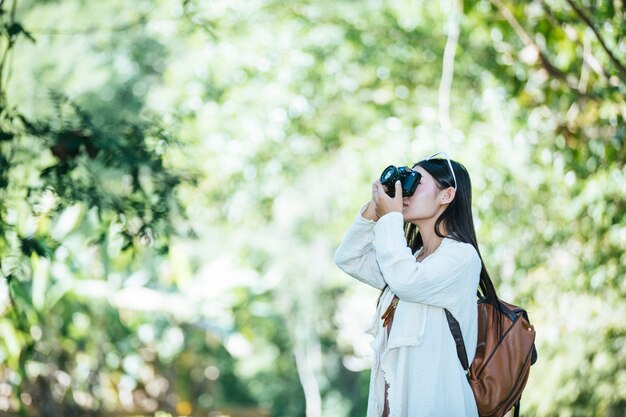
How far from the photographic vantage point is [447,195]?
92.4 inches

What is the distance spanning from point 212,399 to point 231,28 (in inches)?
272

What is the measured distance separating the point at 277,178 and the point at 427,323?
7.11m

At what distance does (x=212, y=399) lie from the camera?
13.1m

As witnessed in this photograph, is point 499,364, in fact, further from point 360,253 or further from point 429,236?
point 360,253

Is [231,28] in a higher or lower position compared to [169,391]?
higher

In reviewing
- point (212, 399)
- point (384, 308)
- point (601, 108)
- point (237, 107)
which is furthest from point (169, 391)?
point (384, 308)

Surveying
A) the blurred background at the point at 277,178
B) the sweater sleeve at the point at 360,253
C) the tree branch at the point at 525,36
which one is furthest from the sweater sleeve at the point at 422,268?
the tree branch at the point at 525,36

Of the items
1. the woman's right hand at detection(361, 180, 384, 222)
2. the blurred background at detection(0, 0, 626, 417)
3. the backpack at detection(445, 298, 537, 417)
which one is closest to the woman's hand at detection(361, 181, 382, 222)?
the woman's right hand at detection(361, 180, 384, 222)

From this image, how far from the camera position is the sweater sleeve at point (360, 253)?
247 centimetres

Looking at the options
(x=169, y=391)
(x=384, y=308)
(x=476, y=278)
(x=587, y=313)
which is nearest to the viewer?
(x=476, y=278)

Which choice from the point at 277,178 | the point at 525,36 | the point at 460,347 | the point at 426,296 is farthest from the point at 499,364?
the point at 277,178

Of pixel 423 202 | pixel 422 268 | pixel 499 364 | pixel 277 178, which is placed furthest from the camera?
pixel 277 178

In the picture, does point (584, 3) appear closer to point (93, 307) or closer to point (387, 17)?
point (387, 17)

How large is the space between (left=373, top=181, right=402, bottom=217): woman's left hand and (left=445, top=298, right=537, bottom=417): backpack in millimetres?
298
